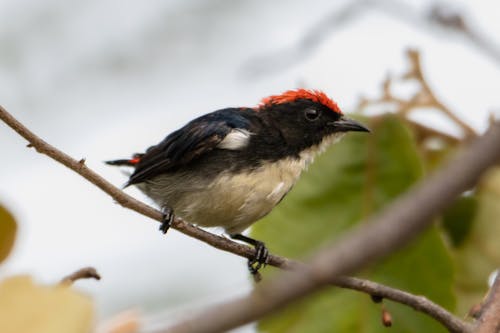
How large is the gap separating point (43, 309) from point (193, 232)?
2179mm

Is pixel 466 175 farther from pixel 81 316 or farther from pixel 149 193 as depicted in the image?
pixel 149 193

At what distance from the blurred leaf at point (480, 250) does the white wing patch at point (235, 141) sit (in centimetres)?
128

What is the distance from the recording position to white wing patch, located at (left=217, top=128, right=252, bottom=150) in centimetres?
429

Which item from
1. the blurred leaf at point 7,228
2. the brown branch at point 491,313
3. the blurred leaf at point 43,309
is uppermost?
the blurred leaf at point 7,228

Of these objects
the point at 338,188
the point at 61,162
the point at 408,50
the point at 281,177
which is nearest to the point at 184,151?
the point at 281,177

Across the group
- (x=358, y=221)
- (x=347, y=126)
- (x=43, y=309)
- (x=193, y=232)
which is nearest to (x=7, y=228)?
(x=43, y=309)

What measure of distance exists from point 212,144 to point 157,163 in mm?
372

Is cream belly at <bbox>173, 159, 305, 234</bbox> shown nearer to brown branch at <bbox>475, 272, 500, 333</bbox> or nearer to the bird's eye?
the bird's eye

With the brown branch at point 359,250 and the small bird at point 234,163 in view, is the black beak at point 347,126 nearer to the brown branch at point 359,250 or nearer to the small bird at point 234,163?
the small bird at point 234,163

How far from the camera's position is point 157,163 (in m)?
4.51

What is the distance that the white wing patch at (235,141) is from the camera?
4.29m

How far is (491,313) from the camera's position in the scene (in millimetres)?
1976

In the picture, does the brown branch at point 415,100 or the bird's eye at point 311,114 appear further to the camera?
the bird's eye at point 311,114

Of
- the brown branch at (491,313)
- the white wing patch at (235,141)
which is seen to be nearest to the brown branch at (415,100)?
the white wing patch at (235,141)
